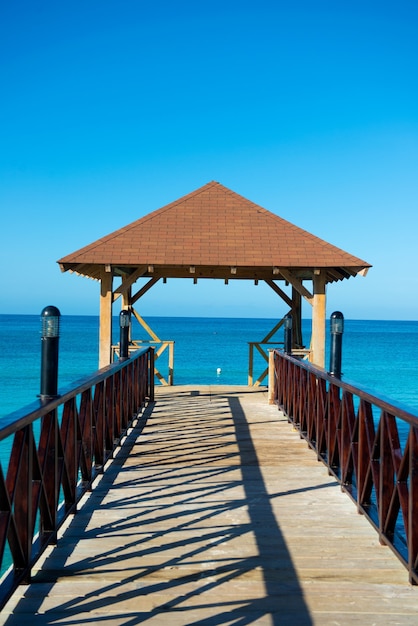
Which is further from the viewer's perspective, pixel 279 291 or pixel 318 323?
pixel 279 291

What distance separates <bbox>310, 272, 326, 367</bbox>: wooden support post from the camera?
30.9 ft

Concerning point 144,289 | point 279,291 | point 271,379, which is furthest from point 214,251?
point 279,291

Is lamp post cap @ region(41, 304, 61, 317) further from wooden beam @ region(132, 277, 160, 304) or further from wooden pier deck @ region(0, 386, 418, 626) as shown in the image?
wooden beam @ region(132, 277, 160, 304)

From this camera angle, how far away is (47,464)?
319 centimetres

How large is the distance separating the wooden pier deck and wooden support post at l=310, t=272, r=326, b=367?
12.7ft

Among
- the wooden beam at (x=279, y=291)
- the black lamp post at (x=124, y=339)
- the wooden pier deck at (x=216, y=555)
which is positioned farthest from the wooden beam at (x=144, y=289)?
the wooden pier deck at (x=216, y=555)

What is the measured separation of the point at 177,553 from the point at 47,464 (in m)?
0.86

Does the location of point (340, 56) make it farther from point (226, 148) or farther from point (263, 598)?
point (263, 598)

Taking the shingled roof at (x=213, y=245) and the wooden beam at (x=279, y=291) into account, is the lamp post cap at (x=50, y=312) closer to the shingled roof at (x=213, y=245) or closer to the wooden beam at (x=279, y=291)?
the shingled roof at (x=213, y=245)

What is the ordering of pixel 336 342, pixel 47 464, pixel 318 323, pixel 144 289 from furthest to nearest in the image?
pixel 144 289 → pixel 318 323 → pixel 336 342 → pixel 47 464

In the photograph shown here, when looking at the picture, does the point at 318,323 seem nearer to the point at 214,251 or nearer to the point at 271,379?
the point at 271,379

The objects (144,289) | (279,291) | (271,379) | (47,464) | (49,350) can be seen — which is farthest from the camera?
(279,291)

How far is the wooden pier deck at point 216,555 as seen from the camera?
2590mm

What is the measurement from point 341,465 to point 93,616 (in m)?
2.48
